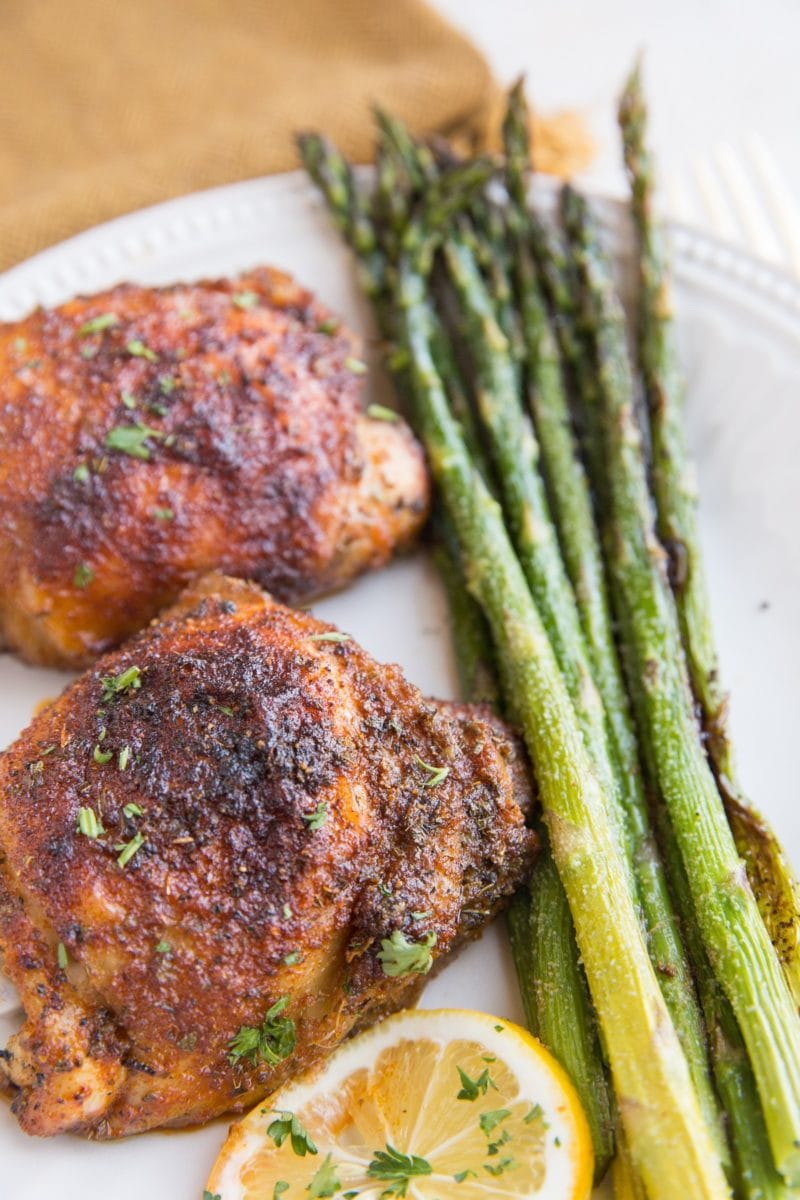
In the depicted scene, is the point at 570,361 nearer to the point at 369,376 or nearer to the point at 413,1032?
the point at 369,376

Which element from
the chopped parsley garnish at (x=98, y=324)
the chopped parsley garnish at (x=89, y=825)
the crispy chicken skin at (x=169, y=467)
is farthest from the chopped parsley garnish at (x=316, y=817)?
the chopped parsley garnish at (x=98, y=324)

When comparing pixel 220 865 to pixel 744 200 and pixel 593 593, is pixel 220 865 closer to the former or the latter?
pixel 593 593

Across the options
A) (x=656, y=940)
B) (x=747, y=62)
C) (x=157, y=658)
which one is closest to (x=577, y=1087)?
(x=656, y=940)

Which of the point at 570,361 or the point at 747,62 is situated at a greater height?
the point at 747,62

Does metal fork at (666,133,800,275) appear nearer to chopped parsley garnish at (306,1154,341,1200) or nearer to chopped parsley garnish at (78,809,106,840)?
chopped parsley garnish at (78,809,106,840)

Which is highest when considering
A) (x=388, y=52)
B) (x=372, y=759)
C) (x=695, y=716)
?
(x=388, y=52)

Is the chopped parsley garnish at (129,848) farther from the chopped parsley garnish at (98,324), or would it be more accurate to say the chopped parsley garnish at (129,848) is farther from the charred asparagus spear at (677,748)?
the chopped parsley garnish at (98,324)
